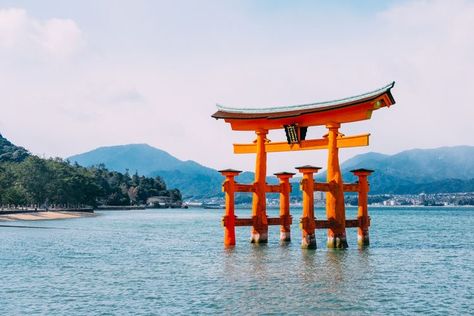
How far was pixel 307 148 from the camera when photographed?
→ 117 ft

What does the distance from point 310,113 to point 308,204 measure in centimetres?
525

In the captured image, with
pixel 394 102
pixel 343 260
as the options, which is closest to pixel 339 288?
pixel 343 260

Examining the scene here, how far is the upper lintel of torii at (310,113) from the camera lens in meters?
31.3

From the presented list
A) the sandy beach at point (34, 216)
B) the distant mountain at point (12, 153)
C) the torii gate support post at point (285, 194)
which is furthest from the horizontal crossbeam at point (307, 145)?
the distant mountain at point (12, 153)

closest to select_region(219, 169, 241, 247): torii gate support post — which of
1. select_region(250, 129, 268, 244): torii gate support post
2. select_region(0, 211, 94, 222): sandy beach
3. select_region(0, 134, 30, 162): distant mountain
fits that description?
select_region(250, 129, 268, 244): torii gate support post

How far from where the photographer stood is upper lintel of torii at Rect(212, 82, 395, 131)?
103 ft

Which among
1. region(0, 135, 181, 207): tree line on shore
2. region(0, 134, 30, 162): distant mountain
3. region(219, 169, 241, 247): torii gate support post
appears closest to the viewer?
region(219, 169, 241, 247): torii gate support post

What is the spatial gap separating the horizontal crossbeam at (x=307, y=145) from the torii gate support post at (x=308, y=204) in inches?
83.0

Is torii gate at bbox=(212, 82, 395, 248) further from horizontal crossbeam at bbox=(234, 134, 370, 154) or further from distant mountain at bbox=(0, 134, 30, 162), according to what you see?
distant mountain at bbox=(0, 134, 30, 162)

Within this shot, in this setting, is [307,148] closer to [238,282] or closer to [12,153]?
[238,282]

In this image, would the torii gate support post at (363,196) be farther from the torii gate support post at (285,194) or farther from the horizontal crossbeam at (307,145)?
the torii gate support post at (285,194)

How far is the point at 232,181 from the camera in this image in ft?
115

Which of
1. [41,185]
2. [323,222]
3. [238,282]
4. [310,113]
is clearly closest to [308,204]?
[323,222]

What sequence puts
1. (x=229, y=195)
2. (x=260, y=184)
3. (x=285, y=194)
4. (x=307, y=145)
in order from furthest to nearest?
1. (x=285, y=194)
2. (x=260, y=184)
3. (x=307, y=145)
4. (x=229, y=195)
